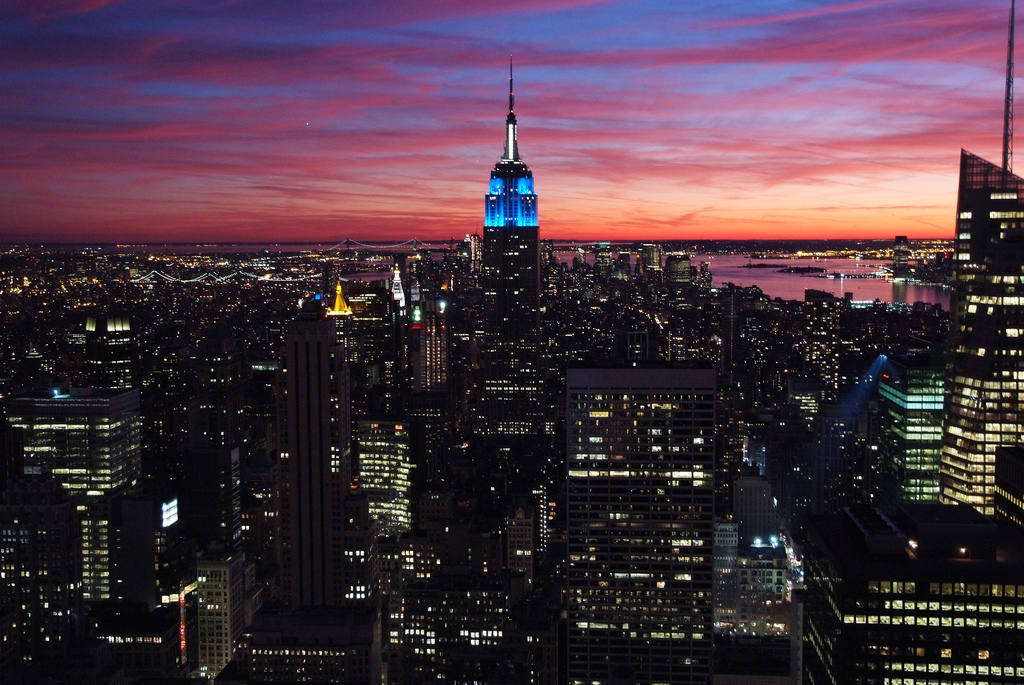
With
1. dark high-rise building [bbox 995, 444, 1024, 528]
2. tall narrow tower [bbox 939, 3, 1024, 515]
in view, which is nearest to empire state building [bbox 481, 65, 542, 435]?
tall narrow tower [bbox 939, 3, 1024, 515]

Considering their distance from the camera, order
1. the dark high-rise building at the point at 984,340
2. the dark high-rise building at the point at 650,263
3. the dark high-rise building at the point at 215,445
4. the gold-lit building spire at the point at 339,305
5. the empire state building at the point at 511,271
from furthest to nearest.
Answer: the dark high-rise building at the point at 650,263
the empire state building at the point at 511,271
the gold-lit building spire at the point at 339,305
the dark high-rise building at the point at 215,445
the dark high-rise building at the point at 984,340

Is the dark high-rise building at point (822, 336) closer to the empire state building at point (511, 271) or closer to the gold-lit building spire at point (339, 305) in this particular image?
the empire state building at point (511, 271)

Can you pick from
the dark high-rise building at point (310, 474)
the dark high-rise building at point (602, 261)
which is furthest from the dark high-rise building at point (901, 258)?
the dark high-rise building at point (602, 261)

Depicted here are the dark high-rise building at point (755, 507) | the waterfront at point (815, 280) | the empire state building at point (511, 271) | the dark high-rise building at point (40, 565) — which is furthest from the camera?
the empire state building at point (511, 271)

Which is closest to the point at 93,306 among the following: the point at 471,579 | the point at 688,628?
the point at 471,579

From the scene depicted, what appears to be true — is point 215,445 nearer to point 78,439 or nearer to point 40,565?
point 78,439

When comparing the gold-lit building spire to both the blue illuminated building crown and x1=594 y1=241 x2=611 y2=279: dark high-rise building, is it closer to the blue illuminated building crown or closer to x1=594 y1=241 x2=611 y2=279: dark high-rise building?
the blue illuminated building crown

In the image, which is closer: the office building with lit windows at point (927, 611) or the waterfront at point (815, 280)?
the office building with lit windows at point (927, 611)

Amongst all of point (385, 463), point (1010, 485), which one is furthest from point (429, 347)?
point (1010, 485)
